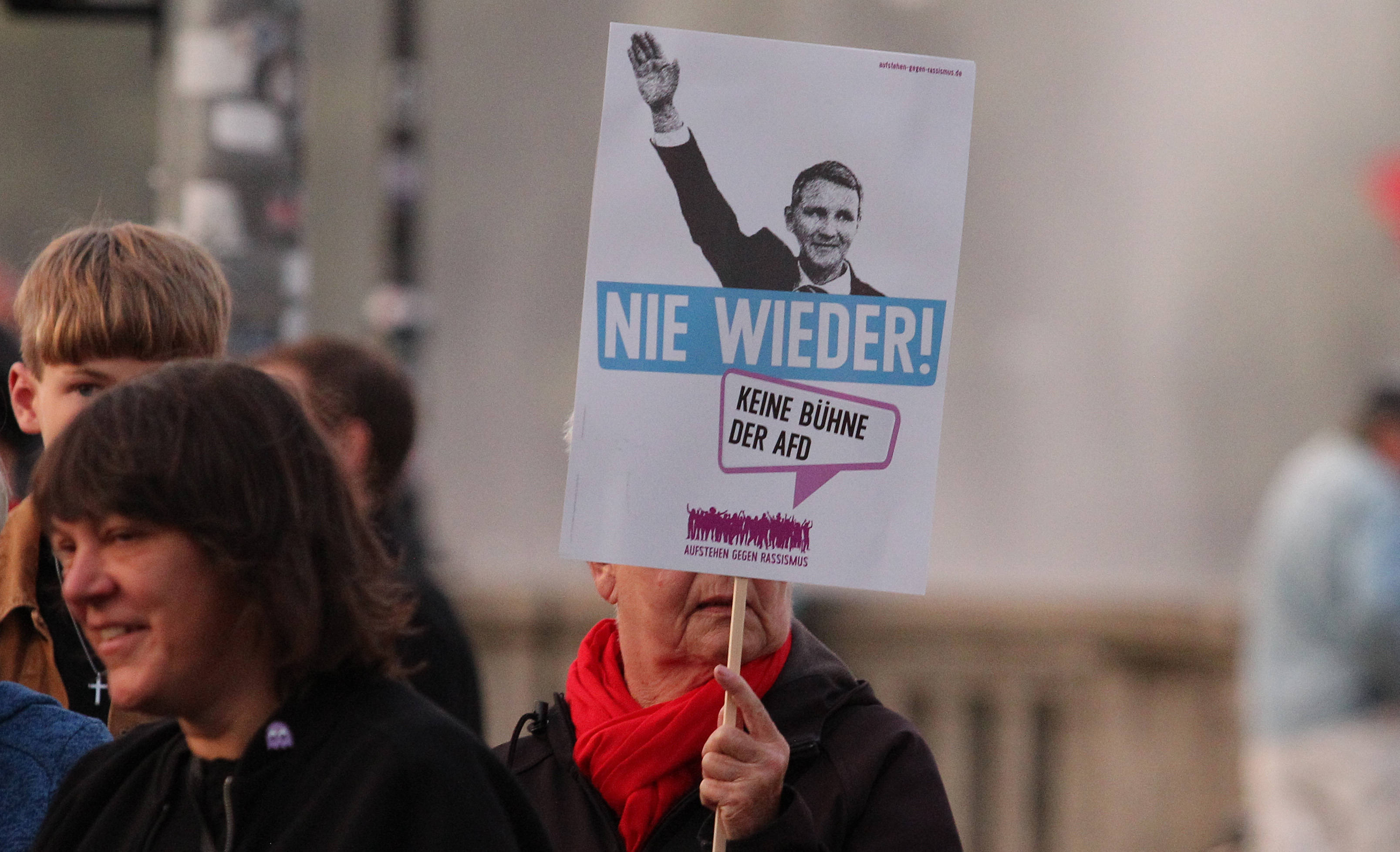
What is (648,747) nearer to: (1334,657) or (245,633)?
(245,633)

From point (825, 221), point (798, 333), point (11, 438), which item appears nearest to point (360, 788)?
point (798, 333)

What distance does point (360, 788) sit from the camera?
208 cm

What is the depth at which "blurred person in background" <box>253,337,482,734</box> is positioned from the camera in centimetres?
390

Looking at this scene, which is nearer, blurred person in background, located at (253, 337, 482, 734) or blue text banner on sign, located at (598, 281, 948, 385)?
blue text banner on sign, located at (598, 281, 948, 385)

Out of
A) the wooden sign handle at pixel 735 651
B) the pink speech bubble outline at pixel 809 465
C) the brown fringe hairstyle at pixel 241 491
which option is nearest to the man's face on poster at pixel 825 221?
the pink speech bubble outline at pixel 809 465

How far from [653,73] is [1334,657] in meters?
5.12

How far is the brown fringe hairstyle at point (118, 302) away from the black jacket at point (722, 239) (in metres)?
0.76

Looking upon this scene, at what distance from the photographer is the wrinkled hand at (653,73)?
108 inches

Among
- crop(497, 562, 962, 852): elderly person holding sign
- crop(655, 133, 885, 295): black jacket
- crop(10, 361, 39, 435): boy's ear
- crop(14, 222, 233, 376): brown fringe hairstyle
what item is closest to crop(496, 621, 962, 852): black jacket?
crop(497, 562, 962, 852): elderly person holding sign

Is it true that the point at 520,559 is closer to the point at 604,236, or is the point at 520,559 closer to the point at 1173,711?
the point at 1173,711

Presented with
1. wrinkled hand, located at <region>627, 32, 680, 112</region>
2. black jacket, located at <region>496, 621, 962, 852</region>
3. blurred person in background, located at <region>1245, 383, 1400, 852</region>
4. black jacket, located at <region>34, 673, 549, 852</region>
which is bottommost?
blurred person in background, located at <region>1245, 383, 1400, 852</region>

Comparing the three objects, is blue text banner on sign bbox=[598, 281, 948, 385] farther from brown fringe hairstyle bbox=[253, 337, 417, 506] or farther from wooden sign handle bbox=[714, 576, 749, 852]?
brown fringe hairstyle bbox=[253, 337, 417, 506]

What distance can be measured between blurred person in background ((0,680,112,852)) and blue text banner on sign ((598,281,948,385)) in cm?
82

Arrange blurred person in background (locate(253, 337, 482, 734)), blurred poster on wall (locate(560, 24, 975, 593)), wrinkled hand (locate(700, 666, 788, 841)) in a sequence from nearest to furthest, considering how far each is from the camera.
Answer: wrinkled hand (locate(700, 666, 788, 841)), blurred poster on wall (locate(560, 24, 975, 593)), blurred person in background (locate(253, 337, 482, 734))
